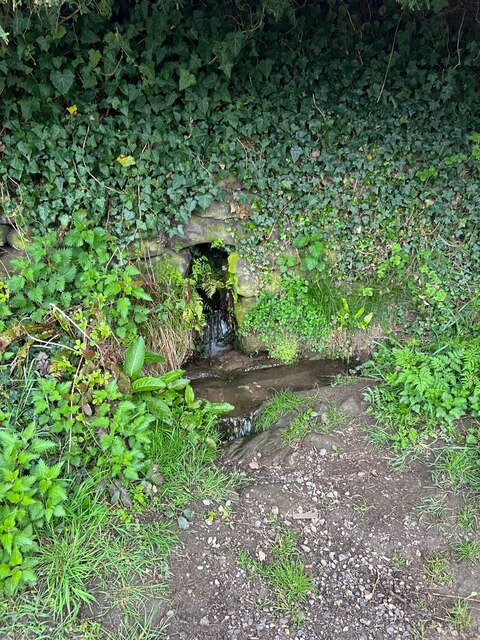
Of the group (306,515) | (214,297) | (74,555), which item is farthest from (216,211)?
(74,555)

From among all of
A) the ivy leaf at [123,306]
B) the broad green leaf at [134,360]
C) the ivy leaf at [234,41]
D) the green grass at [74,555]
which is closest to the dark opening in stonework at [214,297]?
the ivy leaf at [123,306]

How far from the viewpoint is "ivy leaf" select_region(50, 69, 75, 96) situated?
3426 mm

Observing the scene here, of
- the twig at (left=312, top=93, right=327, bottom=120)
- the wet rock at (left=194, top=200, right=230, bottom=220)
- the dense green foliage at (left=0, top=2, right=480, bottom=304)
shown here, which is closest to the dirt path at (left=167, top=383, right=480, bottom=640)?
the dense green foliage at (left=0, top=2, right=480, bottom=304)

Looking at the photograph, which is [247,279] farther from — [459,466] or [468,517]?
[468,517]

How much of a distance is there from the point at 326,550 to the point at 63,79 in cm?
369

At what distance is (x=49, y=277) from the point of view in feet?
11.5

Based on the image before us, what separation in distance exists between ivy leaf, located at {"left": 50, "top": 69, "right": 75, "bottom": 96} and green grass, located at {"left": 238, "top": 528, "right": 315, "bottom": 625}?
11.2ft

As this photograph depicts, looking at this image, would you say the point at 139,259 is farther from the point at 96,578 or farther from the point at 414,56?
the point at 414,56

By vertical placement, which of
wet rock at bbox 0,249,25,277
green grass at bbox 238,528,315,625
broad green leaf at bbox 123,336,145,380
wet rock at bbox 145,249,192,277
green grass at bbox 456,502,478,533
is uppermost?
wet rock at bbox 0,249,25,277

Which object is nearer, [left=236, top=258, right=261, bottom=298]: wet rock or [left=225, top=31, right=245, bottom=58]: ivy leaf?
[left=225, top=31, right=245, bottom=58]: ivy leaf

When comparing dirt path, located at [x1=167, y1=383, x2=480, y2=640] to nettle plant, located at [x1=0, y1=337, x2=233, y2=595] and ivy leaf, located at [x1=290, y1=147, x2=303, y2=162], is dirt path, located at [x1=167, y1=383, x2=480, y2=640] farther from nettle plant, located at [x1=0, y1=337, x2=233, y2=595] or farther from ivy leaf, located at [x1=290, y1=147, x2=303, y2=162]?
ivy leaf, located at [x1=290, y1=147, x2=303, y2=162]

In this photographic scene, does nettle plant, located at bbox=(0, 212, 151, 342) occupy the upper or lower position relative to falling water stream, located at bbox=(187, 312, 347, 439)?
upper

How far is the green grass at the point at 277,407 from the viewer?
3.68 metres

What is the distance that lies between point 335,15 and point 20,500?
161 inches
